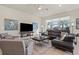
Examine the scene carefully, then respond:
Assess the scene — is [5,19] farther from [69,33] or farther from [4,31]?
A: [69,33]

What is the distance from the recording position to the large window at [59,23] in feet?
10.4

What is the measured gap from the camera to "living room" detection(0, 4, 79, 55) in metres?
3.11

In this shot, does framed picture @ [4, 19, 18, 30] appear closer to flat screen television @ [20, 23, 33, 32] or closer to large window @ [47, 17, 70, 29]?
flat screen television @ [20, 23, 33, 32]

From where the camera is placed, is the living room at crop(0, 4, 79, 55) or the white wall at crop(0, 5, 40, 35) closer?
the living room at crop(0, 4, 79, 55)

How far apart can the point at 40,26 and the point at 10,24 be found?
1.14 metres

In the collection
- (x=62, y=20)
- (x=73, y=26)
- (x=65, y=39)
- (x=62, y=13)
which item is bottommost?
(x=65, y=39)

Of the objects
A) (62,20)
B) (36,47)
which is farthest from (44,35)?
(62,20)

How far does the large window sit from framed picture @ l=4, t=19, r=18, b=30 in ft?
4.04

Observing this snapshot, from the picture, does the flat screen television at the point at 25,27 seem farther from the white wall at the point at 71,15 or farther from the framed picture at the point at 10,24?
the white wall at the point at 71,15

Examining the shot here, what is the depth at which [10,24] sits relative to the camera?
3.52 m

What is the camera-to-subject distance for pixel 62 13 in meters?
3.21

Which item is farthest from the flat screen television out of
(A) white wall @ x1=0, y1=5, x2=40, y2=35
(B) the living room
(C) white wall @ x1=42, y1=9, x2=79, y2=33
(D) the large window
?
(D) the large window

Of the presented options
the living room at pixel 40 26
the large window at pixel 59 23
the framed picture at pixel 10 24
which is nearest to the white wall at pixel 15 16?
the living room at pixel 40 26
